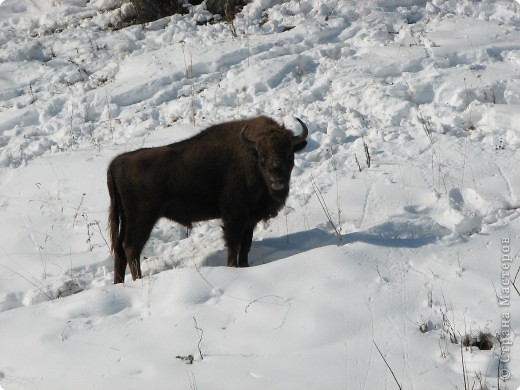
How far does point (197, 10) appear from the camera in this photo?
14523 mm

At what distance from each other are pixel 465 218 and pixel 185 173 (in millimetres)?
3068

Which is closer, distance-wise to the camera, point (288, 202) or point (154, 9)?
point (288, 202)

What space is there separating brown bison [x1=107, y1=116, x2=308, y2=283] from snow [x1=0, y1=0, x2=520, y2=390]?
1.33 feet

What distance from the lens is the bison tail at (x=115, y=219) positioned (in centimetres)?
775

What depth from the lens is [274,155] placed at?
24.0ft

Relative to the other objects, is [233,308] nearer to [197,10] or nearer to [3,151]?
[3,151]

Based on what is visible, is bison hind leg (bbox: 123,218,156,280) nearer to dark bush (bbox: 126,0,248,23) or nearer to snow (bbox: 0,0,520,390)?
snow (bbox: 0,0,520,390)

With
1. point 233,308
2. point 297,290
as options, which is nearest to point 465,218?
point 297,290

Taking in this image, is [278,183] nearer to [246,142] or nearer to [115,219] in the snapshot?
[246,142]

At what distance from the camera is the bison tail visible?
775 centimetres

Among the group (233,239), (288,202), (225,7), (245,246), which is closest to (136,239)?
(233,239)

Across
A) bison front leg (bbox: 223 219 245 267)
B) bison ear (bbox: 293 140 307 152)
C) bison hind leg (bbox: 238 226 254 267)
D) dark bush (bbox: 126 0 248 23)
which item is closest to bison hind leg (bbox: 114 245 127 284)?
bison front leg (bbox: 223 219 245 267)

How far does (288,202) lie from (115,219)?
86.5 inches

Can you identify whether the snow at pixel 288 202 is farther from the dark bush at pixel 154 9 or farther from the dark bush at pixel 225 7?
the dark bush at pixel 154 9
